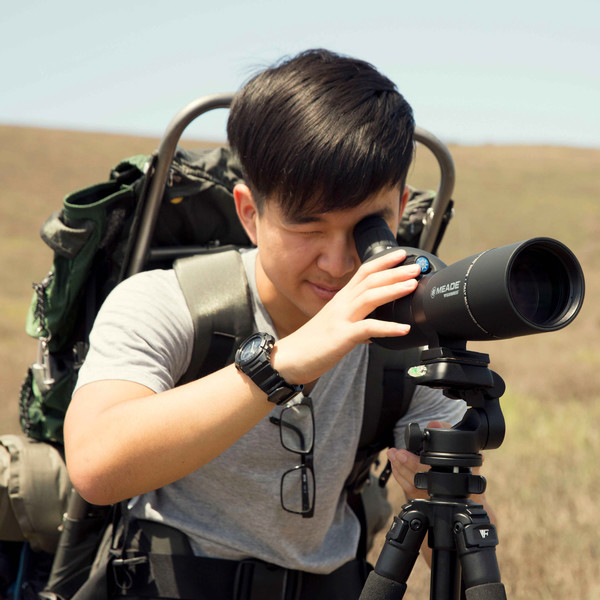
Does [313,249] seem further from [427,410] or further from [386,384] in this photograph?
[427,410]

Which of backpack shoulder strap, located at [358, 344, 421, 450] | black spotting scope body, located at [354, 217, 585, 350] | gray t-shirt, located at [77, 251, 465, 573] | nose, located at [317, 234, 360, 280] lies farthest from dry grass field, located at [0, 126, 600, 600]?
black spotting scope body, located at [354, 217, 585, 350]

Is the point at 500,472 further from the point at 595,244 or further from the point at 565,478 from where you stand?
the point at 595,244

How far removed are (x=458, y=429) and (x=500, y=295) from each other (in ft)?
1.00

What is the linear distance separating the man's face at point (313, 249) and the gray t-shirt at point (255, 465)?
0.75 feet

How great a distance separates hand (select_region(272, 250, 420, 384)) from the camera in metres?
1.58

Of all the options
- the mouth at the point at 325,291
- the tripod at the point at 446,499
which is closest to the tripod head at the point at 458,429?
the tripod at the point at 446,499

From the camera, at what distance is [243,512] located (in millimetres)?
2148

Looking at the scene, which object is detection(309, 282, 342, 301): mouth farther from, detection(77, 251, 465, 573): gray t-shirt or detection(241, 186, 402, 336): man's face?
detection(77, 251, 465, 573): gray t-shirt

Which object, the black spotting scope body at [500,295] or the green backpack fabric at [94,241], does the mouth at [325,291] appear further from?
the green backpack fabric at [94,241]

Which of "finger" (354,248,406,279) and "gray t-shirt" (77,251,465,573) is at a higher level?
"finger" (354,248,406,279)

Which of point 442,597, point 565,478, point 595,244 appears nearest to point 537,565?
point 565,478

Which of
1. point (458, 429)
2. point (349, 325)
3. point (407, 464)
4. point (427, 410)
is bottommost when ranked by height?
point (427, 410)

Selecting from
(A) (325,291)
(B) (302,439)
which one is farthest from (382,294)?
(B) (302,439)

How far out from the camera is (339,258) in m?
1.92
